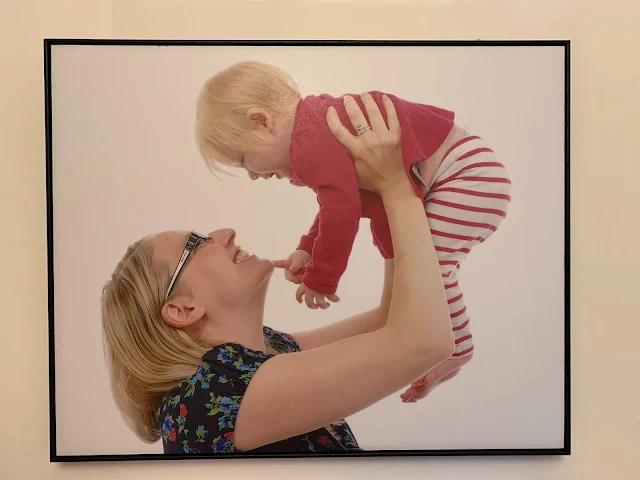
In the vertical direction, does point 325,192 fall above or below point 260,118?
below

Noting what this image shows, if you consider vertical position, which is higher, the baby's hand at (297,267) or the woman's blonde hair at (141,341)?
the baby's hand at (297,267)

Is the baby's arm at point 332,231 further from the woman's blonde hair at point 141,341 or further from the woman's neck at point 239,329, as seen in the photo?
the woman's blonde hair at point 141,341

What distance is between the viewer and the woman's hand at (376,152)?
1148mm

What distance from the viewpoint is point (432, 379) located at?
1.17 metres

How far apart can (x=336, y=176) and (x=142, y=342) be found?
48 centimetres

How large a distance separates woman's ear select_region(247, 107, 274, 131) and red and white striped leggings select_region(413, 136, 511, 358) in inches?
11.4

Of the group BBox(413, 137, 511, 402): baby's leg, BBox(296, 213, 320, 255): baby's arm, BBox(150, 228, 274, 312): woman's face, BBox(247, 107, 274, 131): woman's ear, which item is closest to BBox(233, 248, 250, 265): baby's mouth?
BBox(150, 228, 274, 312): woman's face

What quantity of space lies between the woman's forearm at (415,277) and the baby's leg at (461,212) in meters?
0.02

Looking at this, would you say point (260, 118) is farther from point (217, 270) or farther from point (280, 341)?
point (280, 341)

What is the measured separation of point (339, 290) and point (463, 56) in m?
0.52

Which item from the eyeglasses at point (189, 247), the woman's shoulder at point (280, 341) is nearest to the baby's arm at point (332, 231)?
the woman's shoulder at point (280, 341)

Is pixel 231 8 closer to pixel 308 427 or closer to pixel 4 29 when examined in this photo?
pixel 4 29

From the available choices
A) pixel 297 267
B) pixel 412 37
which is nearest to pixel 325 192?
pixel 297 267

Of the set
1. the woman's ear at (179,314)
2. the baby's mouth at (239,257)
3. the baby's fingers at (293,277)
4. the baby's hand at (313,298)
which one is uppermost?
the baby's mouth at (239,257)
